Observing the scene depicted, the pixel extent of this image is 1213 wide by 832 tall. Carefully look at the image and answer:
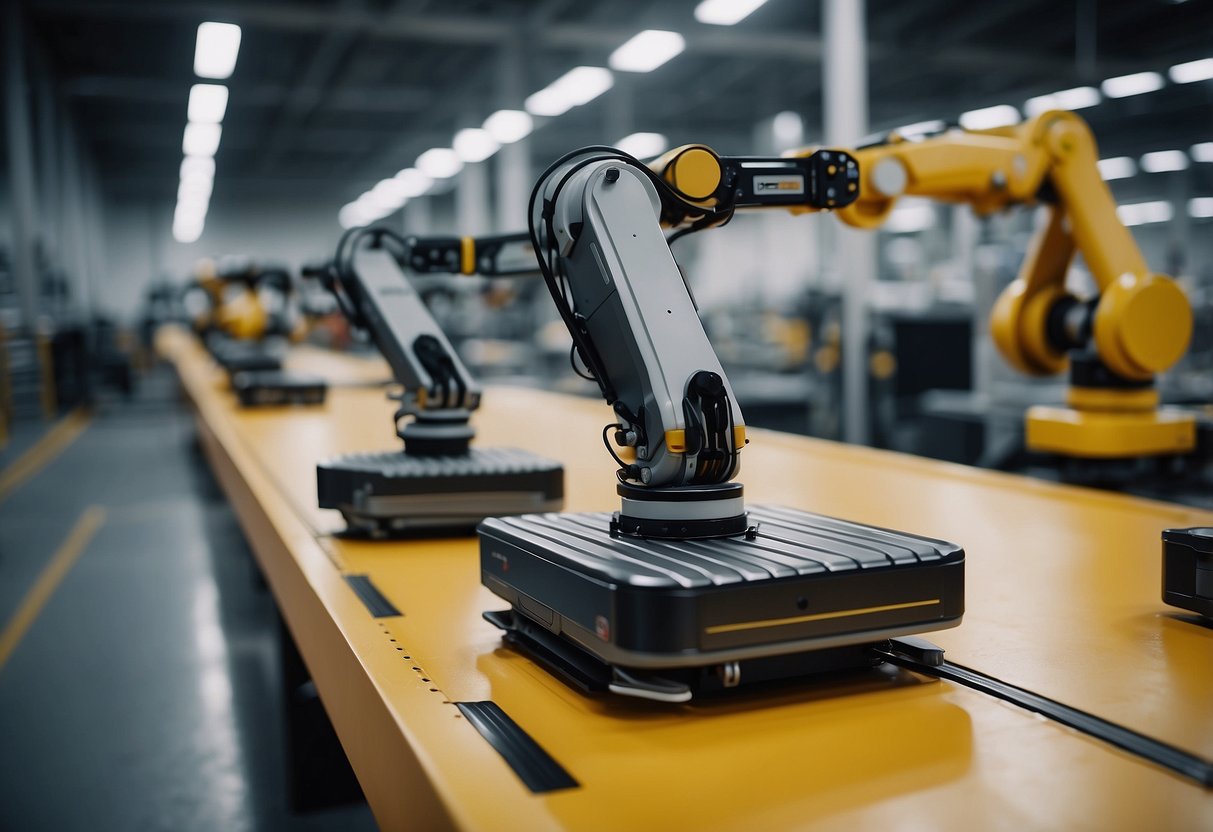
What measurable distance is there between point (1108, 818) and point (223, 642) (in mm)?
3542

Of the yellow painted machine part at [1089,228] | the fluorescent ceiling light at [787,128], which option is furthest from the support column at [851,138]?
the fluorescent ceiling light at [787,128]

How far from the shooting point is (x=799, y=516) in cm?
144

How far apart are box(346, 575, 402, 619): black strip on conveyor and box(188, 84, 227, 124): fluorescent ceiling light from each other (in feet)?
44.0

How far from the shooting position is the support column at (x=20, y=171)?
10.3m

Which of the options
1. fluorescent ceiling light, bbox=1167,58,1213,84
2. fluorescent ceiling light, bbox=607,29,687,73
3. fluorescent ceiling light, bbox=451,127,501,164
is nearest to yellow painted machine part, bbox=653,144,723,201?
fluorescent ceiling light, bbox=1167,58,1213,84

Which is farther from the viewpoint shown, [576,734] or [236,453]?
[236,453]

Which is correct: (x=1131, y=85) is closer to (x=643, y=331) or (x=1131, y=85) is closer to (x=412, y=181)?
(x=643, y=331)

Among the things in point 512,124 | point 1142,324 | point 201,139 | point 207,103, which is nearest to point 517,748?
point 1142,324

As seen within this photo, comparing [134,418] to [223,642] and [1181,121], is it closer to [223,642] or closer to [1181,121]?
[223,642]

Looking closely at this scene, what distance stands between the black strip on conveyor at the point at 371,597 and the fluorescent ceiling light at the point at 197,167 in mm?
19586

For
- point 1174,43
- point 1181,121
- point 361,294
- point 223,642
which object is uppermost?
point 1174,43

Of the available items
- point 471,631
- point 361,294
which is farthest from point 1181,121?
point 471,631

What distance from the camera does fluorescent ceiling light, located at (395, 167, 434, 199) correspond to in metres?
20.5

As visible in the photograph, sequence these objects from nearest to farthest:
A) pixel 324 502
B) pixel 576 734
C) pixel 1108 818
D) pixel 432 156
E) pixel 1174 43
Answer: pixel 1108 818 → pixel 576 734 → pixel 324 502 → pixel 1174 43 → pixel 432 156
